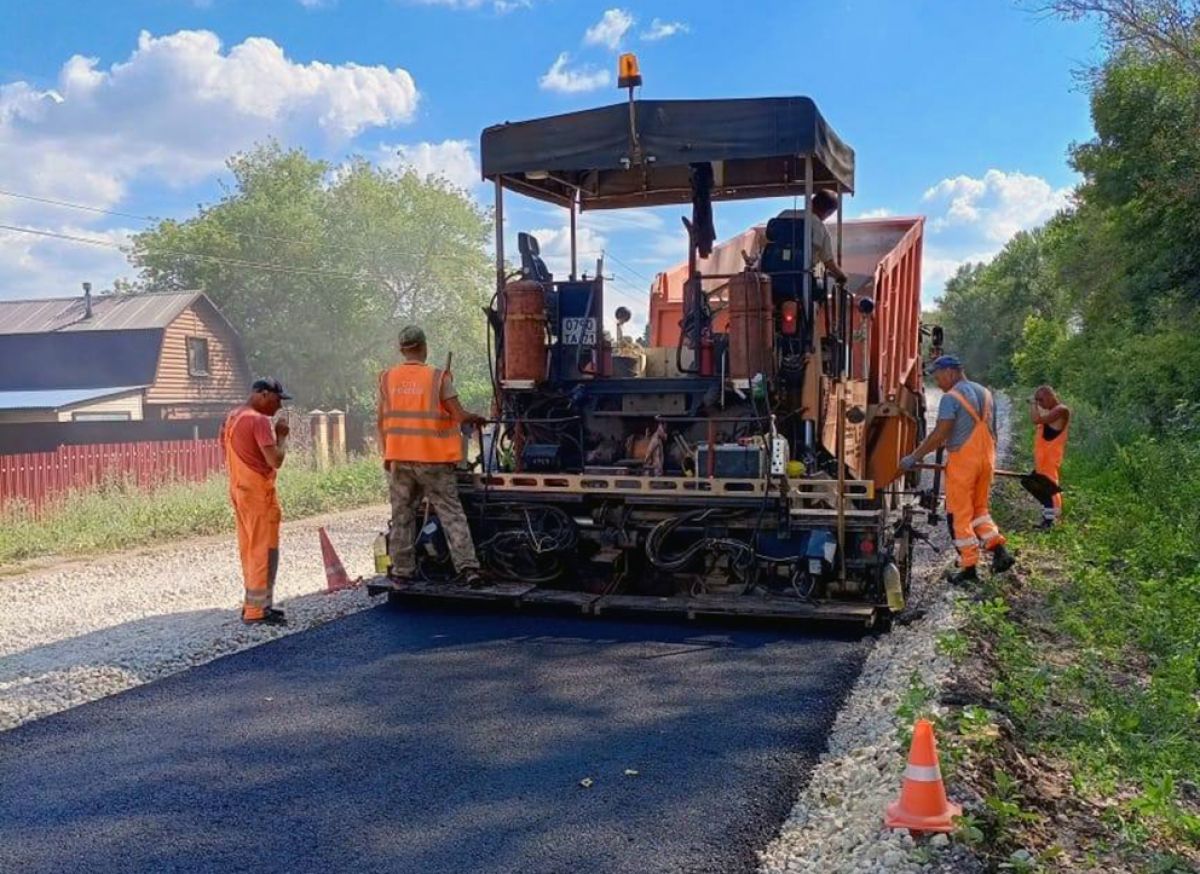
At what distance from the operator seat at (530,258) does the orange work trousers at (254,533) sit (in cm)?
232

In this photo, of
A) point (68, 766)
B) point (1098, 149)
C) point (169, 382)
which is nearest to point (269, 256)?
point (169, 382)

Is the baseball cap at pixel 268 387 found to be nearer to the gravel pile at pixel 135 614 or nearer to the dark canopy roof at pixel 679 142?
the gravel pile at pixel 135 614

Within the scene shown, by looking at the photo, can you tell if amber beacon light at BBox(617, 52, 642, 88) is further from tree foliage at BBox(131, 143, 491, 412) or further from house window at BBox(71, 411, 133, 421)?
tree foliage at BBox(131, 143, 491, 412)

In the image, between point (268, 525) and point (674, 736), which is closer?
point (674, 736)

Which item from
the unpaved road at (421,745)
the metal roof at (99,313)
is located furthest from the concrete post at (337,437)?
the unpaved road at (421,745)

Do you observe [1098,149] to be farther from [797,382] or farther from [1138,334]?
[797,382]

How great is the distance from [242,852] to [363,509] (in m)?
12.3

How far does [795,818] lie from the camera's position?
3.43 metres

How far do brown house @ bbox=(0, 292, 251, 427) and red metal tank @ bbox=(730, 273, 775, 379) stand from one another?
76.8ft

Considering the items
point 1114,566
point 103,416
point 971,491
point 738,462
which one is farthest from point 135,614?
point 103,416

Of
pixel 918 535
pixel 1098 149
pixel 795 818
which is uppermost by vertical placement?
pixel 1098 149

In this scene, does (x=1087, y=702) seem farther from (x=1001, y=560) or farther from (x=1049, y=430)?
(x=1049, y=430)

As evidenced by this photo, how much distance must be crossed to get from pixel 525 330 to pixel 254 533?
7.31 ft

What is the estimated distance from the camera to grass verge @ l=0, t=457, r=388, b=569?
11.2 m
